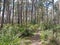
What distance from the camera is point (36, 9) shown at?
155 feet

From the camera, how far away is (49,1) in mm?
43094

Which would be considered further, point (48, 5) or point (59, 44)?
point (48, 5)

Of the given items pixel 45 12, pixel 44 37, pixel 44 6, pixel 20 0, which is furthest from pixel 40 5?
pixel 44 37

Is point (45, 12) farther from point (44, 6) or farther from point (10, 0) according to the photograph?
point (10, 0)

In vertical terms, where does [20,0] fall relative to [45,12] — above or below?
above

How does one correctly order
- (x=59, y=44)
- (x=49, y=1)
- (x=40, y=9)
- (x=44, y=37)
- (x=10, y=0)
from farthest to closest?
(x=40, y=9) → (x=49, y=1) → (x=10, y=0) → (x=44, y=37) → (x=59, y=44)

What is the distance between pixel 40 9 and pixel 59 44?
3833 cm

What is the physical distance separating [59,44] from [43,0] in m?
33.3

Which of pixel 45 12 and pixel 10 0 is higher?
pixel 10 0

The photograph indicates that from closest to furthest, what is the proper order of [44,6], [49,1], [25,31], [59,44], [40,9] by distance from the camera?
[59,44]
[25,31]
[49,1]
[44,6]
[40,9]

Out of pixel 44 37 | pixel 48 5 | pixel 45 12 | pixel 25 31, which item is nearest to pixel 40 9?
pixel 45 12

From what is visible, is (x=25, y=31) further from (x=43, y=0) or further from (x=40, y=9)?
(x=40, y=9)

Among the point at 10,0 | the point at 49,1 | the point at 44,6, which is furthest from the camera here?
the point at 44,6

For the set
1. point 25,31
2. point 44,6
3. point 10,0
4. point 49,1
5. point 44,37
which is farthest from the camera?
point 44,6
